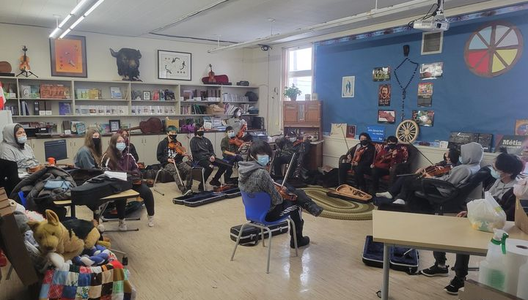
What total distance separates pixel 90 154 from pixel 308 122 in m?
4.49

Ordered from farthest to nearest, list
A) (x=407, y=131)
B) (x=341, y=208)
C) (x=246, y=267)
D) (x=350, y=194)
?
1. (x=407, y=131)
2. (x=350, y=194)
3. (x=341, y=208)
4. (x=246, y=267)

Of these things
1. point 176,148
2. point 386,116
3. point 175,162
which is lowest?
point 175,162

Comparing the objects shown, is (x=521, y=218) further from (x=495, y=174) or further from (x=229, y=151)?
(x=229, y=151)

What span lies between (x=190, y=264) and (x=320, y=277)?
1235mm

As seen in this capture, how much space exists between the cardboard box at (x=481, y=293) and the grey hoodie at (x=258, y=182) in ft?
6.10

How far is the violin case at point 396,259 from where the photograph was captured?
11.0 feet

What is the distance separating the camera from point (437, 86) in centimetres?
589

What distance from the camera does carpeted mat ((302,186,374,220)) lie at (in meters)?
4.96

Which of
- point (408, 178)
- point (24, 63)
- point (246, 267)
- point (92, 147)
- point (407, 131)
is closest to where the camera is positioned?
point (246, 267)

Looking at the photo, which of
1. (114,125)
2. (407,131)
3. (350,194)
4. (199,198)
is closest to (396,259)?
(350,194)

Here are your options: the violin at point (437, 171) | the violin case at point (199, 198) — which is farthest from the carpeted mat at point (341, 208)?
the violin case at point (199, 198)

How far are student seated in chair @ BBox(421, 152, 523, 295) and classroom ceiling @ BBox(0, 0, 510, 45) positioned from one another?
246cm

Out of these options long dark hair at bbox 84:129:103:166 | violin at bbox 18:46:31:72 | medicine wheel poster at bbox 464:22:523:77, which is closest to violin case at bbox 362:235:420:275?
medicine wheel poster at bbox 464:22:523:77

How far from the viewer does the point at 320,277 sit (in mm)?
3260
